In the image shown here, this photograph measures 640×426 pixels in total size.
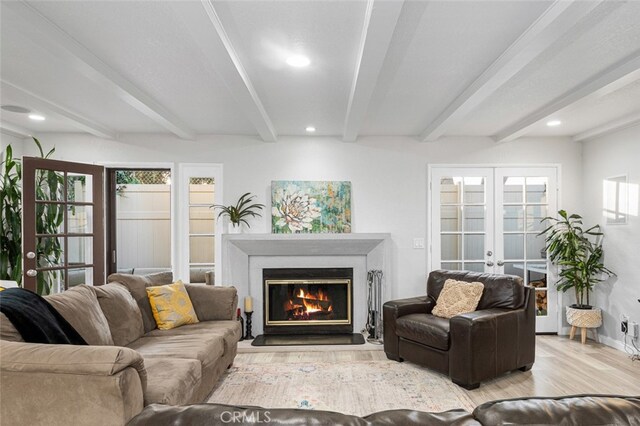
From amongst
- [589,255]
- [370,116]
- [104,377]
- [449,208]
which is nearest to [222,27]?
[104,377]

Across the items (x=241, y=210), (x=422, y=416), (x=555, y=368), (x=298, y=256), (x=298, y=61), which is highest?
(x=298, y=61)

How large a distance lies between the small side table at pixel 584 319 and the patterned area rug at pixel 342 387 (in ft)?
6.96

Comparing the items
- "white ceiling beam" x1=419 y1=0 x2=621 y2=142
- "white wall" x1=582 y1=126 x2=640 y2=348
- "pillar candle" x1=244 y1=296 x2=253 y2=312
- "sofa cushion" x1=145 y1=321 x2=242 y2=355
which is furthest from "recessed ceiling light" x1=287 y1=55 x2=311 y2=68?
"white wall" x1=582 y1=126 x2=640 y2=348

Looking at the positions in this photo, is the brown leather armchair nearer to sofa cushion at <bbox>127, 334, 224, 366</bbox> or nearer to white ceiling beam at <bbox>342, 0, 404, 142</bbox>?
sofa cushion at <bbox>127, 334, 224, 366</bbox>

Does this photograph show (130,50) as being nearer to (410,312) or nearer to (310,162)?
(310,162)

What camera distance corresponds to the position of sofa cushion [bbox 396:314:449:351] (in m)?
3.30

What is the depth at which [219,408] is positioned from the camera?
84 cm

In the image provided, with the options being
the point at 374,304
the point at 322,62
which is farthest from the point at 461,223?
the point at 322,62

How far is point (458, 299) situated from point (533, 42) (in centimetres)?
244

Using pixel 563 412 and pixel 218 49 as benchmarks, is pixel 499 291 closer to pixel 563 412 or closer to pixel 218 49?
pixel 563 412

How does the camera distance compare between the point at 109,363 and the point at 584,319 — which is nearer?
the point at 109,363

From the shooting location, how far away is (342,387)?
3184mm

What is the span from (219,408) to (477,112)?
12.3 feet

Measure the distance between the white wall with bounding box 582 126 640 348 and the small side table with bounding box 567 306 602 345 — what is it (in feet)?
0.51
